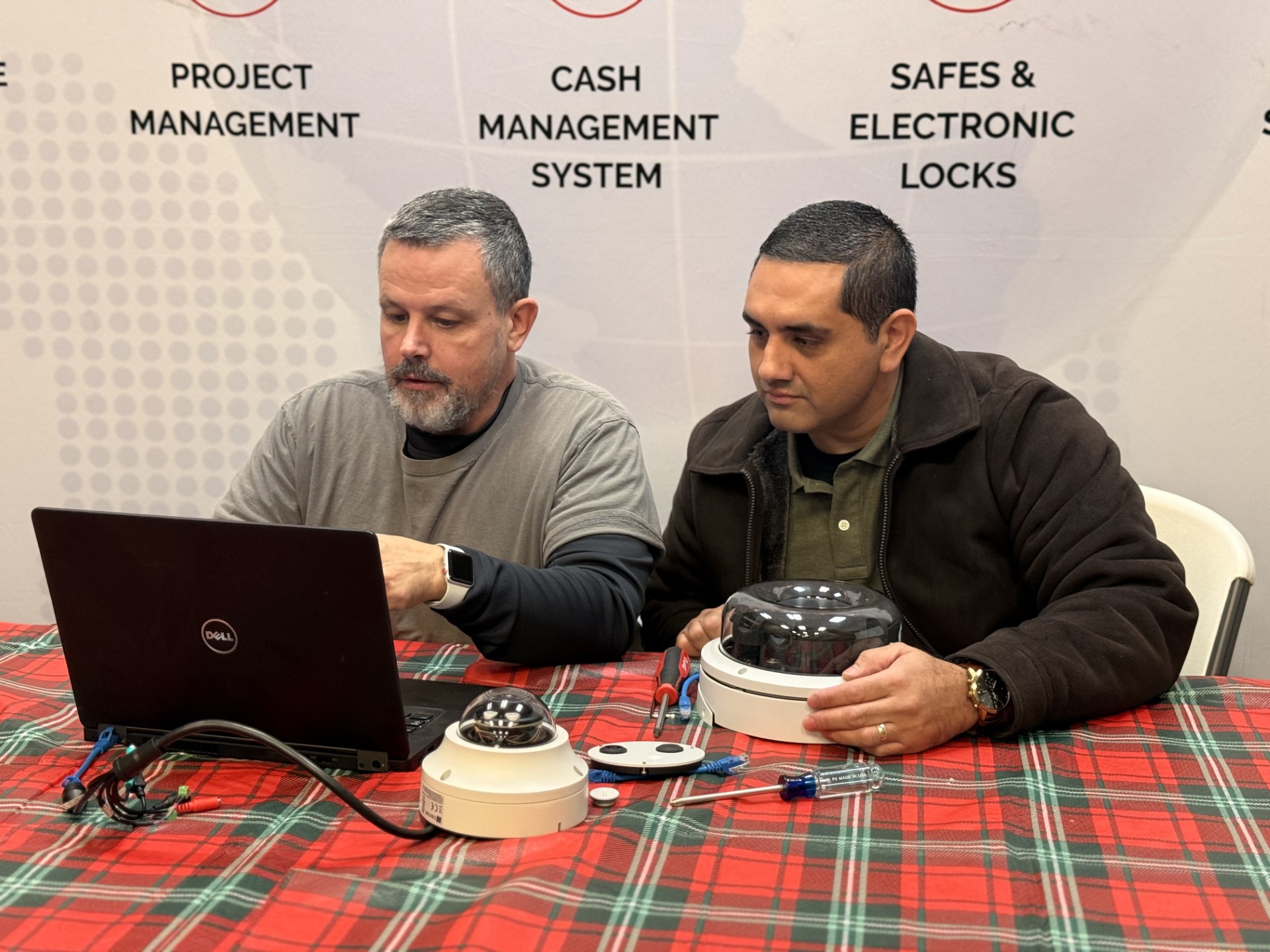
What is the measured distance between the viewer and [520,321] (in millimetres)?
2309

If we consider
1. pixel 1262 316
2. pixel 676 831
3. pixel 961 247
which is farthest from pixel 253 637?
pixel 1262 316

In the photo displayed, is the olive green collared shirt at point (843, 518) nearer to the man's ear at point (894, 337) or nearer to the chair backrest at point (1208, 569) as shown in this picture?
the man's ear at point (894, 337)

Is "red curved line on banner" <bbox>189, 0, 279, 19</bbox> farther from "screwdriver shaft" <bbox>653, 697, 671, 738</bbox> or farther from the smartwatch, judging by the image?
"screwdriver shaft" <bbox>653, 697, 671, 738</bbox>

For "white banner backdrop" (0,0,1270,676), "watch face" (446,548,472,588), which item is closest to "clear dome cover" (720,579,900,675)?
"watch face" (446,548,472,588)

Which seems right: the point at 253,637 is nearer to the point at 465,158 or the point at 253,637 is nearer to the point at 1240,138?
the point at 465,158

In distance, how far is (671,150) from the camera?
266 cm

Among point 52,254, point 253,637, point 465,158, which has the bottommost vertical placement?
point 253,637

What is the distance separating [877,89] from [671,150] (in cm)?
45

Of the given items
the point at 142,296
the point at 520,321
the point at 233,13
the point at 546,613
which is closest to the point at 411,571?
the point at 546,613

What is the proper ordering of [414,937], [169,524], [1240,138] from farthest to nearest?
[1240,138]
[169,524]
[414,937]

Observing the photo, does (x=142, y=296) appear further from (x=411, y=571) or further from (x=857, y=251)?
(x=857, y=251)

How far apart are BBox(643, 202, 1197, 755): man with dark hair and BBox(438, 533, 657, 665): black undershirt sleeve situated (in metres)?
0.12

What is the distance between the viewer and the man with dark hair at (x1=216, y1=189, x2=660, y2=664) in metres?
2.15

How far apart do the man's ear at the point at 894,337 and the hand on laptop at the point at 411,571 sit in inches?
34.0
